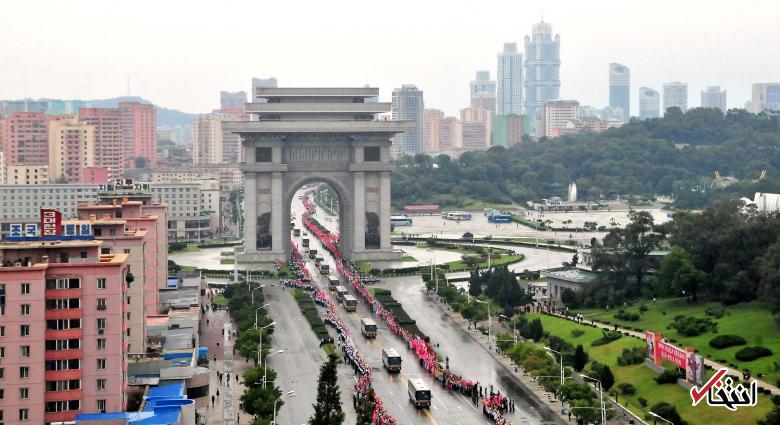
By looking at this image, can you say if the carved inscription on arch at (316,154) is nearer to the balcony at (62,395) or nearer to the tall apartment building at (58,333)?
the tall apartment building at (58,333)

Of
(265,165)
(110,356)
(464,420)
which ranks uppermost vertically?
(265,165)

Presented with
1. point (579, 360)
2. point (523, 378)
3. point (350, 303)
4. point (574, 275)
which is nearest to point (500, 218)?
point (574, 275)

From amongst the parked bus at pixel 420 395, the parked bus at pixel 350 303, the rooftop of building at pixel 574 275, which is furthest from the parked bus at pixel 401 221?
the parked bus at pixel 420 395

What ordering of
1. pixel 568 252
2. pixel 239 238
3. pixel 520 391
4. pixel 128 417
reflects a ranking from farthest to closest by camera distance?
pixel 239 238, pixel 568 252, pixel 520 391, pixel 128 417

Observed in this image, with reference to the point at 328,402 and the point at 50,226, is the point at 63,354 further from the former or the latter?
the point at 328,402

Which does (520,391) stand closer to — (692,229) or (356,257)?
(692,229)

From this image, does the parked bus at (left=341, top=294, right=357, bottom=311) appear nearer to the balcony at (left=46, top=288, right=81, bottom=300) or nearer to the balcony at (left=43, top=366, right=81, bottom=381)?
the balcony at (left=43, top=366, right=81, bottom=381)

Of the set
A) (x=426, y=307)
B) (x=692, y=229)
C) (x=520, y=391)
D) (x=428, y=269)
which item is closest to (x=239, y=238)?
(x=428, y=269)

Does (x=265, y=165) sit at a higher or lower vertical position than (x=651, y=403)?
higher
